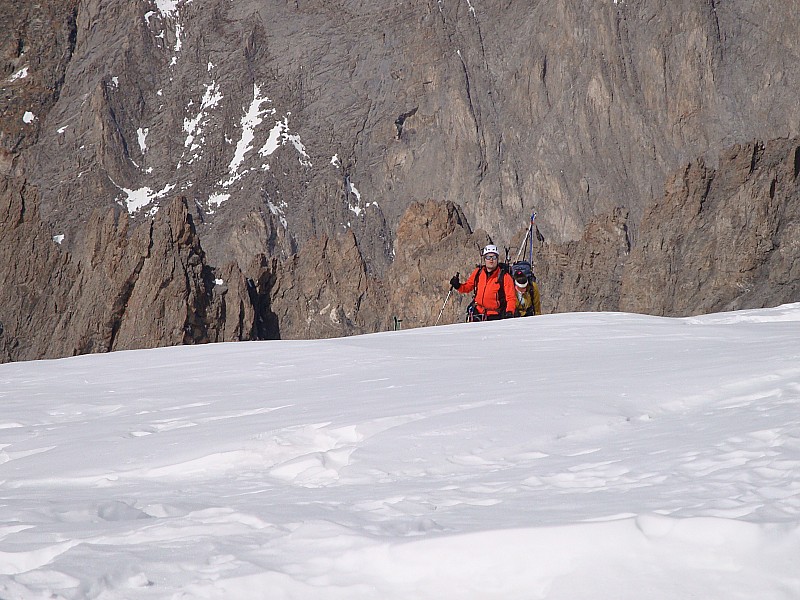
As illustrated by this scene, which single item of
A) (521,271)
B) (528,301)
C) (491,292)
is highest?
(521,271)

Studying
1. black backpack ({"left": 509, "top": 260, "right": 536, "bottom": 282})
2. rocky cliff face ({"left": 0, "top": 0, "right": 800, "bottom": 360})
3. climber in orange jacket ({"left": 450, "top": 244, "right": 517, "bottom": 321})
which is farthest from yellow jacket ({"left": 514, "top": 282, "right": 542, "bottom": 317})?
rocky cliff face ({"left": 0, "top": 0, "right": 800, "bottom": 360})

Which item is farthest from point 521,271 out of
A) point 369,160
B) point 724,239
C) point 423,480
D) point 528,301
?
point 369,160

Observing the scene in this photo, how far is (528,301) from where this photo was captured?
39.5 feet

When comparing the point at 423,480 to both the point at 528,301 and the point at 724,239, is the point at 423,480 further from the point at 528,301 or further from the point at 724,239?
the point at 724,239

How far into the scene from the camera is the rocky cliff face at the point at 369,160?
3972 cm

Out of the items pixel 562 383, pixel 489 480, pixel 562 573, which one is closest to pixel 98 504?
pixel 489 480

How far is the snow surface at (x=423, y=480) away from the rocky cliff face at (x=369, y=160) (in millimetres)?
26887

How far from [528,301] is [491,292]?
99 cm

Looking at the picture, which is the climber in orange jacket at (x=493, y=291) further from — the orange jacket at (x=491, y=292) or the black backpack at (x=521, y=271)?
the black backpack at (x=521, y=271)

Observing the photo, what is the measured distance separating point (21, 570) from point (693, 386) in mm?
3114

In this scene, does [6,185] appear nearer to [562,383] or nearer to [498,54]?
[498,54]

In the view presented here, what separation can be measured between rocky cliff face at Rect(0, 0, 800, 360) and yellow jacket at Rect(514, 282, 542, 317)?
19.7m

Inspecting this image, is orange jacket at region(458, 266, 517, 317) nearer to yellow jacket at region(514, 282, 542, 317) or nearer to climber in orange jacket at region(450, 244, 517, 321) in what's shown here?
climber in orange jacket at region(450, 244, 517, 321)

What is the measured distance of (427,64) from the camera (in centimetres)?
7562
